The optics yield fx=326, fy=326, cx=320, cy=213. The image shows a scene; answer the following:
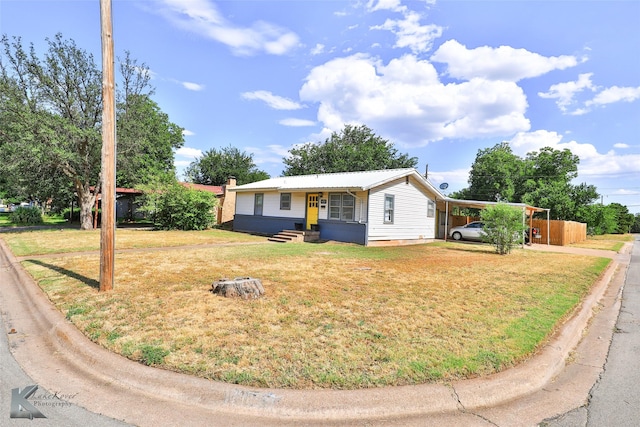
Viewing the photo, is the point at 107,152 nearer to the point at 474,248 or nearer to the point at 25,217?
the point at 474,248

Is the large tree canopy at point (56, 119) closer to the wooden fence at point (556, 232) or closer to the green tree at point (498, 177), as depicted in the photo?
the wooden fence at point (556, 232)

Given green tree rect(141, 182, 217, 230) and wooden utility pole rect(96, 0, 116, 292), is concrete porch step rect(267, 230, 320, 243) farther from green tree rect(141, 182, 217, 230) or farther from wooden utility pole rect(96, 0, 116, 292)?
wooden utility pole rect(96, 0, 116, 292)

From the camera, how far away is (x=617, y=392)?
3113mm

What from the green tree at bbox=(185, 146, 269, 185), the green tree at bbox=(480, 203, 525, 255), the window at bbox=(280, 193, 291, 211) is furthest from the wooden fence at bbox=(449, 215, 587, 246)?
the green tree at bbox=(185, 146, 269, 185)

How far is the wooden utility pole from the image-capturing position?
5617mm

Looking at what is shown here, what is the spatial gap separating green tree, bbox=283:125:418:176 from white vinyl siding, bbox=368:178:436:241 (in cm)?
1772

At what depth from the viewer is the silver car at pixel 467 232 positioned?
2093cm

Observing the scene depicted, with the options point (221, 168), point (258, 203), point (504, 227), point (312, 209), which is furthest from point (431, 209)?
point (221, 168)

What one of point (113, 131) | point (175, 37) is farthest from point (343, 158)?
point (113, 131)

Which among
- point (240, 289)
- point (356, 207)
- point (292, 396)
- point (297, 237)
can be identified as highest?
point (356, 207)

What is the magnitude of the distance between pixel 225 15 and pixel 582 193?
36.5 metres

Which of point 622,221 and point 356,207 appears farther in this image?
point 622,221

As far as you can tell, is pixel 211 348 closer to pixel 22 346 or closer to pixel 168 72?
pixel 22 346

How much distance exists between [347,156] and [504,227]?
25.0 m
